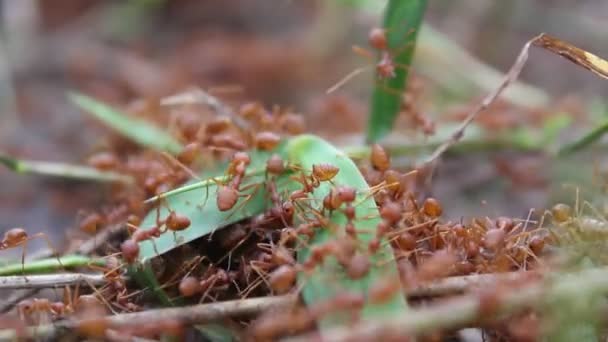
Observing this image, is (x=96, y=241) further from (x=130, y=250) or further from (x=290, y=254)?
(x=290, y=254)

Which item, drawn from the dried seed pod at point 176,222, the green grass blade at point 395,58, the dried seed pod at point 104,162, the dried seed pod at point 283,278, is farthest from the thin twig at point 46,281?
the green grass blade at point 395,58

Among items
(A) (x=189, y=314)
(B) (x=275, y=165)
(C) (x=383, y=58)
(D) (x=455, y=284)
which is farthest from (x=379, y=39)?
(A) (x=189, y=314)

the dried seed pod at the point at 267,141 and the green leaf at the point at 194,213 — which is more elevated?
the dried seed pod at the point at 267,141

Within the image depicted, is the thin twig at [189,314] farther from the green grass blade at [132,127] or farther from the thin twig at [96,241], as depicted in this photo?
the green grass blade at [132,127]

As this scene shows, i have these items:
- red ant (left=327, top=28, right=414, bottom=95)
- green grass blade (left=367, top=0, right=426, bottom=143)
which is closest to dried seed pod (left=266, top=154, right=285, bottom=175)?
red ant (left=327, top=28, right=414, bottom=95)

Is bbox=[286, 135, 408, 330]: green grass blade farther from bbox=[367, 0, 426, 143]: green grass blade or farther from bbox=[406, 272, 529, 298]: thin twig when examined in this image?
bbox=[367, 0, 426, 143]: green grass blade

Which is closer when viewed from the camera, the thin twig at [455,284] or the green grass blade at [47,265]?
the thin twig at [455,284]

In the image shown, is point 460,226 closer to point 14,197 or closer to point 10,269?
point 10,269
